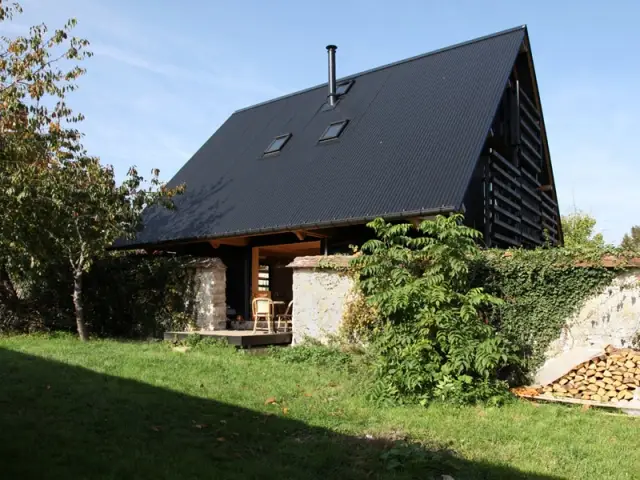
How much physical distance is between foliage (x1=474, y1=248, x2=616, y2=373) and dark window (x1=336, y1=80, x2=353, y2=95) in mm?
8798

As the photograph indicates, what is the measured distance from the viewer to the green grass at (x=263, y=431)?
161 inches

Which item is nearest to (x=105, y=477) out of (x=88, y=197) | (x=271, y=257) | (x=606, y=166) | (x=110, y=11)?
(x=88, y=197)

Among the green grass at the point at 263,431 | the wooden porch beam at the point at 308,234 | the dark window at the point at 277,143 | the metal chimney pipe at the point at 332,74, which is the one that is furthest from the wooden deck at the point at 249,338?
the metal chimney pipe at the point at 332,74

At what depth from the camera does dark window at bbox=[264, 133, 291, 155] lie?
46.6 ft

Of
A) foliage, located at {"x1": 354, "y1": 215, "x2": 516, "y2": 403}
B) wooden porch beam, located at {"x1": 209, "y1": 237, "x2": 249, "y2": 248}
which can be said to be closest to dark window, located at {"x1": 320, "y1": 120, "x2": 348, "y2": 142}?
wooden porch beam, located at {"x1": 209, "y1": 237, "x2": 249, "y2": 248}

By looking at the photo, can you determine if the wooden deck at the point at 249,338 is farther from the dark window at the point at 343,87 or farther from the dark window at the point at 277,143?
the dark window at the point at 343,87

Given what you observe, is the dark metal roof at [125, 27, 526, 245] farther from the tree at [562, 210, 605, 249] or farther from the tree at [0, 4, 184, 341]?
the tree at [562, 210, 605, 249]

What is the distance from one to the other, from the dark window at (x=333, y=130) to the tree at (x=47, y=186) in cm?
408

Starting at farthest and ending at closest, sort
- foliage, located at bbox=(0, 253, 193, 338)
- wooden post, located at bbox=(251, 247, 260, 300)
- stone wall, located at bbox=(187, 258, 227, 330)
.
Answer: wooden post, located at bbox=(251, 247, 260, 300)
foliage, located at bbox=(0, 253, 193, 338)
stone wall, located at bbox=(187, 258, 227, 330)

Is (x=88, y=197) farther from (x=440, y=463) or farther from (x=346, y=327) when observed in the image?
(x=440, y=463)

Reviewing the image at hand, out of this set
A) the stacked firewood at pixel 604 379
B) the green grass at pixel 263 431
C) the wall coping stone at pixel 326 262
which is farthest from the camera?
the wall coping stone at pixel 326 262

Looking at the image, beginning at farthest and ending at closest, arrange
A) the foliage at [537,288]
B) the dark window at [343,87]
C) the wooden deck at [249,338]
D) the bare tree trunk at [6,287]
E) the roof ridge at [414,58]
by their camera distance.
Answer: the dark window at [343,87], the roof ridge at [414,58], the bare tree trunk at [6,287], the wooden deck at [249,338], the foliage at [537,288]

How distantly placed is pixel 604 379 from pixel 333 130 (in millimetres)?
8589

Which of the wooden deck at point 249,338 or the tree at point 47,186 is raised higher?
the tree at point 47,186
